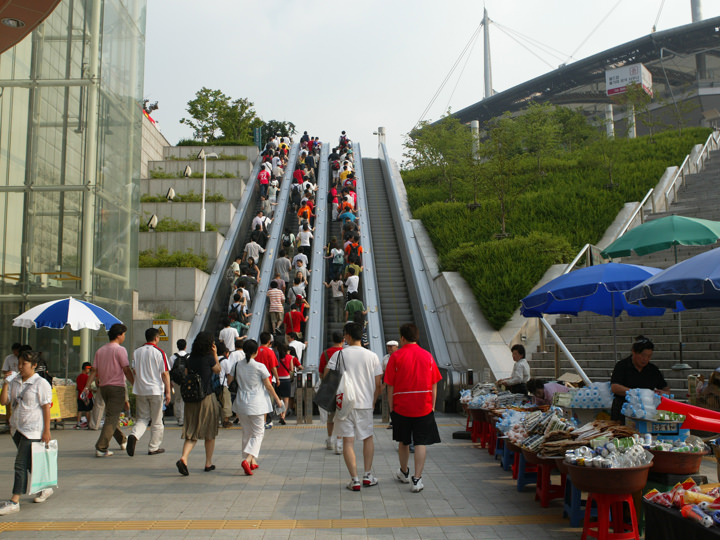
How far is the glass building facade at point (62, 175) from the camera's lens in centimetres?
1288

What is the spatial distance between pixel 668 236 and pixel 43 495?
999cm

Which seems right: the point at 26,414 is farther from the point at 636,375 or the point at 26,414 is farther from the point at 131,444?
the point at 636,375

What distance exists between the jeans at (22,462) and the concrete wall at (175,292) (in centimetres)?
1168

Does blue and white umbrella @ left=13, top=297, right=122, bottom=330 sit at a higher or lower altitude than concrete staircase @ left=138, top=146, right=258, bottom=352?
lower

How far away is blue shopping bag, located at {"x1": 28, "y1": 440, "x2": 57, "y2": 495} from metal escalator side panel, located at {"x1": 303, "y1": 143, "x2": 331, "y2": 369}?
24.3 ft

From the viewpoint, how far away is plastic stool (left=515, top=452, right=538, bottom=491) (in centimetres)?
696

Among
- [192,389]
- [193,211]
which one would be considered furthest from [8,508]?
[193,211]

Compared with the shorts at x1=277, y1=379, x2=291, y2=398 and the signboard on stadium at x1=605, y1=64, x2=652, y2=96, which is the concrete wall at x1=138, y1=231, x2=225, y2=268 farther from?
the signboard on stadium at x1=605, y1=64, x2=652, y2=96

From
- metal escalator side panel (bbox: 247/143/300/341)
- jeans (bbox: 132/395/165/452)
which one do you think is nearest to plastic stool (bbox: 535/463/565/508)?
jeans (bbox: 132/395/165/452)

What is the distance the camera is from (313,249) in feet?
68.2

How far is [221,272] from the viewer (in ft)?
63.9

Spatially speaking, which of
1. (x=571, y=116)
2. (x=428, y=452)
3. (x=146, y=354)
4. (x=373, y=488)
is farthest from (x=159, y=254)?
(x=571, y=116)

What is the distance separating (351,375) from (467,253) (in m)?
10.9

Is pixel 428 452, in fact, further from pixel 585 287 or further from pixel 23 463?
pixel 23 463
